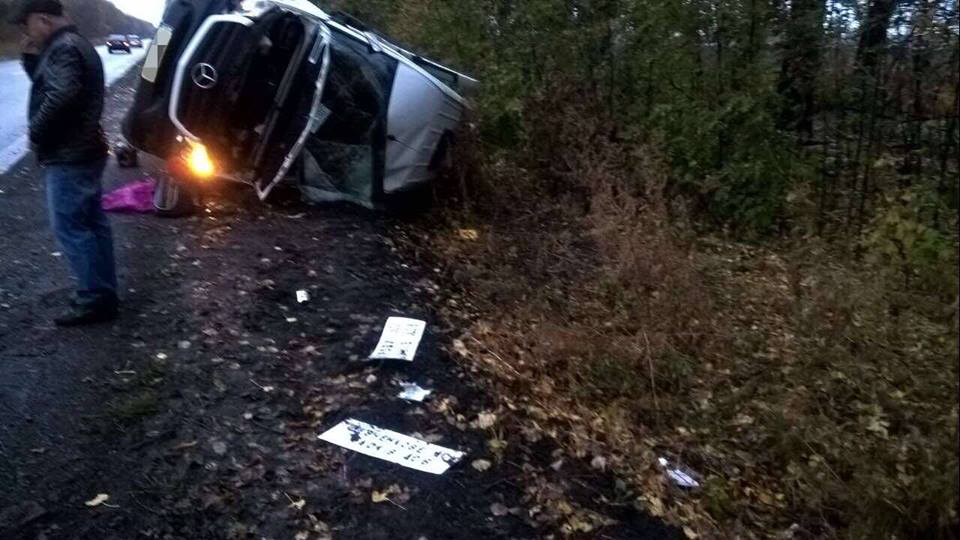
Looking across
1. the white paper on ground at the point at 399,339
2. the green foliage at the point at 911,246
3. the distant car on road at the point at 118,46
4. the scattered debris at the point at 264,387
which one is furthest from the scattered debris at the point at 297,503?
the distant car on road at the point at 118,46

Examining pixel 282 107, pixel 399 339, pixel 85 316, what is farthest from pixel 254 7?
pixel 399 339

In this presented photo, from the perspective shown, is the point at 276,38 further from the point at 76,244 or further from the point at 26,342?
the point at 26,342

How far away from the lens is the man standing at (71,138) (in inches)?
196

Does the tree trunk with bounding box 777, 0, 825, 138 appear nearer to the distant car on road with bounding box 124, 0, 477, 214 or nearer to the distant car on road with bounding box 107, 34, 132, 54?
the distant car on road with bounding box 124, 0, 477, 214

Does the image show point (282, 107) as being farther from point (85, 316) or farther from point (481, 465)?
point (481, 465)

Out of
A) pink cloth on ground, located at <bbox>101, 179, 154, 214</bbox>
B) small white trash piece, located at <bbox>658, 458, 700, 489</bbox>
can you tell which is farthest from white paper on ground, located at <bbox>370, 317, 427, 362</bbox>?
pink cloth on ground, located at <bbox>101, 179, 154, 214</bbox>

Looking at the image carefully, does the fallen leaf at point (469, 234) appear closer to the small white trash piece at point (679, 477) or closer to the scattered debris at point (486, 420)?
the scattered debris at point (486, 420)

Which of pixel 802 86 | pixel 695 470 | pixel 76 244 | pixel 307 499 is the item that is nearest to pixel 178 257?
pixel 76 244

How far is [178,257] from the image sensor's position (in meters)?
6.54

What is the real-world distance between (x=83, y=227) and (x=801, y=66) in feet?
19.9

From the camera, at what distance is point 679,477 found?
173 inches

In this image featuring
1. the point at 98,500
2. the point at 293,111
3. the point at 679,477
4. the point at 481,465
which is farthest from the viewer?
the point at 293,111

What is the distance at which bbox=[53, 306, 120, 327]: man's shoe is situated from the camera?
519 cm

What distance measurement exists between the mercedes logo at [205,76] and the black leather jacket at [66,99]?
1.71 meters
